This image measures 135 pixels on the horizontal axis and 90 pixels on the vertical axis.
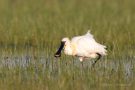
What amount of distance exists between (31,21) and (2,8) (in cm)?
361

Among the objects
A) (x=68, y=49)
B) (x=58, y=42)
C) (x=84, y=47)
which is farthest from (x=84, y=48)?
(x=58, y=42)

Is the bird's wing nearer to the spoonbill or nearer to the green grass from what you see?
the spoonbill

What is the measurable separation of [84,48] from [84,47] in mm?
25

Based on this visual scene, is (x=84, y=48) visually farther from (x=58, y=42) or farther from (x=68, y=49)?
(x=58, y=42)

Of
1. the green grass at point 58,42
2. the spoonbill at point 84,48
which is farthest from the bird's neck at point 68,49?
the green grass at point 58,42

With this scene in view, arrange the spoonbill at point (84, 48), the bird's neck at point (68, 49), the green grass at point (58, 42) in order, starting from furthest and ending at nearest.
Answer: the bird's neck at point (68, 49), the spoonbill at point (84, 48), the green grass at point (58, 42)

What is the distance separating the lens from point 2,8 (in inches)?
739

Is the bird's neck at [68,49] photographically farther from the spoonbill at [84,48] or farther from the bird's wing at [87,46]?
the bird's wing at [87,46]

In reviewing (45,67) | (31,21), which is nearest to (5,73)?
(45,67)

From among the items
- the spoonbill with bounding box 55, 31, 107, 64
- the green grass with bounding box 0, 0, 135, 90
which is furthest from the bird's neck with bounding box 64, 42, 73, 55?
the green grass with bounding box 0, 0, 135, 90

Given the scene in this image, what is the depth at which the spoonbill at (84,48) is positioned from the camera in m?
11.0

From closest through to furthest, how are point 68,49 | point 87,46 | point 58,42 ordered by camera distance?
1. point 87,46
2. point 68,49
3. point 58,42

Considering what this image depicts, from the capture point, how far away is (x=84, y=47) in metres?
11.2

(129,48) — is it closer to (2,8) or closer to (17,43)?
(17,43)
